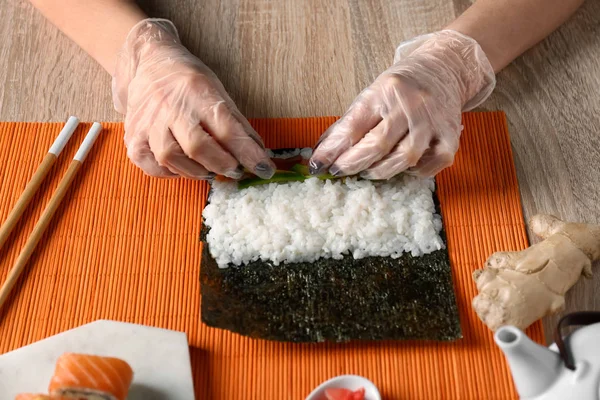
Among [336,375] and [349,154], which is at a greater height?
[349,154]

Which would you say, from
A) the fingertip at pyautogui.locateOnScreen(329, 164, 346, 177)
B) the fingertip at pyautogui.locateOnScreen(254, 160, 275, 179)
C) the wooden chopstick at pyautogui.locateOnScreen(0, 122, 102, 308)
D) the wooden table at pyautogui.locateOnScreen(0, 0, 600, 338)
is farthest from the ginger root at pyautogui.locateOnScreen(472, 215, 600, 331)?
the wooden chopstick at pyautogui.locateOnScreen(0, 122, 102, 308)

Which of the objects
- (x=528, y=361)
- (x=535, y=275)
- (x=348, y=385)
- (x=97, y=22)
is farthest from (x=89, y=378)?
(x=97, y=22)

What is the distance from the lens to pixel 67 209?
1.44 m

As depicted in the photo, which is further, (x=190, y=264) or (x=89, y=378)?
(x=190, y=264)

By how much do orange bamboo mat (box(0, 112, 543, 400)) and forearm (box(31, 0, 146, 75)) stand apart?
22cm

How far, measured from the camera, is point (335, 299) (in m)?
1.27

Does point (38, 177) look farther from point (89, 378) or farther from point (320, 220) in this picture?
point (320, 220)

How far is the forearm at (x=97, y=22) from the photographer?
159cm

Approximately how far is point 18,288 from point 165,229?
344 millimetres

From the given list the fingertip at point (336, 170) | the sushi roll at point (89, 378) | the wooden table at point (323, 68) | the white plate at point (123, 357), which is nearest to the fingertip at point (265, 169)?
the fingertip at point (336, 170)

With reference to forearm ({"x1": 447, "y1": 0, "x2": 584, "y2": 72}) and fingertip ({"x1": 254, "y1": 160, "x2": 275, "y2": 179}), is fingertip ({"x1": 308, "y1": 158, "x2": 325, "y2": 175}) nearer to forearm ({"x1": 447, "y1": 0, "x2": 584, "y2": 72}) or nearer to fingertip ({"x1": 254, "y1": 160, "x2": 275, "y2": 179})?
fingertip ({"x1": 254, "y1": 160, "x2": 275, "y2": 179})

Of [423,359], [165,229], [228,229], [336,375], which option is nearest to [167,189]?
[165,229]

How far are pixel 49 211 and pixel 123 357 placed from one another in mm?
423

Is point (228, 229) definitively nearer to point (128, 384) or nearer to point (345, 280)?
point (345, 280)
